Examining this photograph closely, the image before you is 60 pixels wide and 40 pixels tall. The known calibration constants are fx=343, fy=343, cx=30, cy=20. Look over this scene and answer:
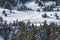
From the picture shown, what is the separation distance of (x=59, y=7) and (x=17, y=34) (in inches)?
506

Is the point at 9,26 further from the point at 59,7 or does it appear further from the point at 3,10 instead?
the point at 59,7

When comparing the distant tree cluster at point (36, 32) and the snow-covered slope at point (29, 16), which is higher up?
the distant tree cluster at point (36, 32)

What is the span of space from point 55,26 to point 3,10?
939 cm

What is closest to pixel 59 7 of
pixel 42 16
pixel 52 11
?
pixel 52 11

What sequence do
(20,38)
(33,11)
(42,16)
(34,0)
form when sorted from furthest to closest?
(34,0), (33,11), (42,16), (20,38)

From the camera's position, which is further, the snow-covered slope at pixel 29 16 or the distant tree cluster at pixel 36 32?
the snow-covered slope at pixel 29 16

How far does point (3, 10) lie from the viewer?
135 feet

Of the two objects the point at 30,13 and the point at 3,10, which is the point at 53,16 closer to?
the point at 30,13

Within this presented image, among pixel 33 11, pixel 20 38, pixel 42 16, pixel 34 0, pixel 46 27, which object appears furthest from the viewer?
pixel 34 0

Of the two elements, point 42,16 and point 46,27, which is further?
point 42,16

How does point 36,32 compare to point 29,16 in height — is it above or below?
above

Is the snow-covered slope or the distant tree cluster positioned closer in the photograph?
the distant tree cluster

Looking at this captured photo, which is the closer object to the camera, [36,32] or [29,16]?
[36,32]

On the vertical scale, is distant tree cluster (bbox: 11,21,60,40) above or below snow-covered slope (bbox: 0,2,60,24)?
above
